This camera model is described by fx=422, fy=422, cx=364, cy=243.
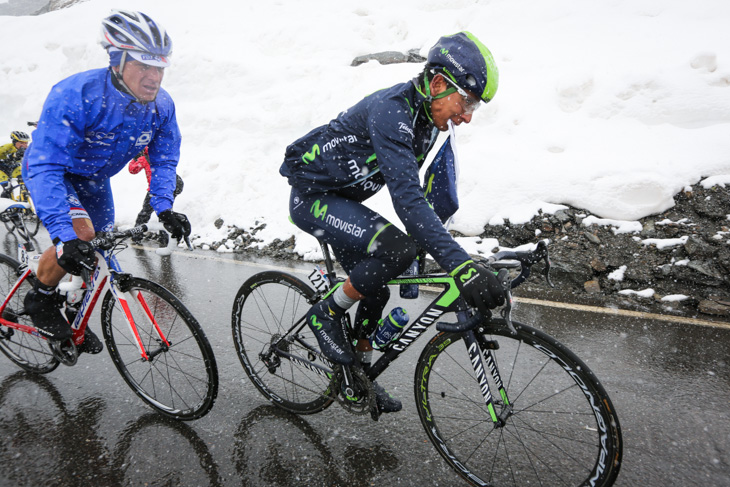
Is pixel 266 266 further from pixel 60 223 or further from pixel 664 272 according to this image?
pixel 664 272

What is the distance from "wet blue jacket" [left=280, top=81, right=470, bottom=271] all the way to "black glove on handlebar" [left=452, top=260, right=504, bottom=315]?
0.30ft

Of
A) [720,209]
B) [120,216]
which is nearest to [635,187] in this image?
[720,209]

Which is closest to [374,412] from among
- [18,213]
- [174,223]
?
[174,223]

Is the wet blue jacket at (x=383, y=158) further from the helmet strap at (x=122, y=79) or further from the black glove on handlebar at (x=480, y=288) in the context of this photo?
the helmet strap at (x=122, y=79)

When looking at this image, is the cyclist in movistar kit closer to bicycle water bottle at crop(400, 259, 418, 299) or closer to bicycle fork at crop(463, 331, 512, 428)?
bicycle water bottle at crop(400, 259, 418, 299)

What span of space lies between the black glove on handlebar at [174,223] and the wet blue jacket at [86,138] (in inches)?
6.2

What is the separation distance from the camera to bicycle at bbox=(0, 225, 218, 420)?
2.69 m

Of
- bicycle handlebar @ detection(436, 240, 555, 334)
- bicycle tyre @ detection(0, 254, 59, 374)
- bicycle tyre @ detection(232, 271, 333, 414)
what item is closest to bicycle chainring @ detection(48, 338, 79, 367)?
bicycle tyre @ detection(0, 254, 59, 374)

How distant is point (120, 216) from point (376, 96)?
8.05 meters

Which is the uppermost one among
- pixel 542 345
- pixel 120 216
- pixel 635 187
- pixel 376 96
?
pixel 376 96

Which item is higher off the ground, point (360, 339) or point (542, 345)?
point (542, 345)

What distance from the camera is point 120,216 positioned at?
857 cm

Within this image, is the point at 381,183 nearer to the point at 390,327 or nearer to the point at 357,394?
the point at 390,327

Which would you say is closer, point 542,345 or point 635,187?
point 542,345
